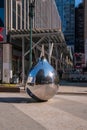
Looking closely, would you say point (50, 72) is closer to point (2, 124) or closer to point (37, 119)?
point (37, 119)

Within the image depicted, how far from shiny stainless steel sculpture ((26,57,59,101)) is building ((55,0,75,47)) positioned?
148 m

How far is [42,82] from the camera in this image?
62.7ft

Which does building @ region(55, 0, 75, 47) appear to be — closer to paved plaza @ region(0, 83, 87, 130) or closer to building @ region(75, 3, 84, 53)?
building @ region(75, 3, 84, 53)

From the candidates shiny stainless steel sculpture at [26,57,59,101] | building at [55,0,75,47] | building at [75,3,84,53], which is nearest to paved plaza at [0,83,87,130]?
shiny stainless steel sculpture at [26,57,59,101]

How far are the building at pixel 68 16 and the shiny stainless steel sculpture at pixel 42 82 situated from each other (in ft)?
484

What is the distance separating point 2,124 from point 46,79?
7.11m

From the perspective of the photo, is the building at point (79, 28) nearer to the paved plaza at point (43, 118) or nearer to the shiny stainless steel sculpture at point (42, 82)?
the shiny stainless steel sculpture at point (42, 82)

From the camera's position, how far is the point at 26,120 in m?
13.3

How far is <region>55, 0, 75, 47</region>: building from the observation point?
168125 mm

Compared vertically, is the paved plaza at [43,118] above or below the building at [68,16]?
below

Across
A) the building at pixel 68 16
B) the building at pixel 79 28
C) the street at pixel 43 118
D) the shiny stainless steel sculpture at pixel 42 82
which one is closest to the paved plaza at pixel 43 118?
the street at pixel 43 118

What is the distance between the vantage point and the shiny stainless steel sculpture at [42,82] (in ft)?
62.7

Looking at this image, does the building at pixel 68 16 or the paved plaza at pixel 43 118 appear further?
the building at pixel 68 16

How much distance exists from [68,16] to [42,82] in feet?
518
